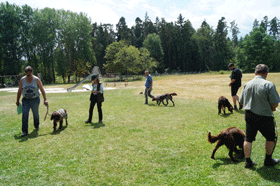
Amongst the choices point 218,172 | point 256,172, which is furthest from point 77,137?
point 256,172

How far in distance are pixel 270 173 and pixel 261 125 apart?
2.98 feet

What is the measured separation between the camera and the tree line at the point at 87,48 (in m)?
44.0

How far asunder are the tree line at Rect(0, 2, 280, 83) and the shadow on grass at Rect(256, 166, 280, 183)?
1817 inches

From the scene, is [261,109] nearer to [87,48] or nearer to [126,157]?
[126,157]

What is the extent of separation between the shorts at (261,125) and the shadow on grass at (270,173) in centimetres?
60

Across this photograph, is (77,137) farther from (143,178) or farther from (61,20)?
(61,20)

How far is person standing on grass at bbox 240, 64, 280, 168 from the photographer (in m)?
3.44

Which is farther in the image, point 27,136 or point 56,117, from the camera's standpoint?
point 56,117

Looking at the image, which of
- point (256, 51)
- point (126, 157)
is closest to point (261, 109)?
point (126, 157)

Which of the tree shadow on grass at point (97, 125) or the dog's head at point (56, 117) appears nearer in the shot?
the dog's head at point (56, 117)

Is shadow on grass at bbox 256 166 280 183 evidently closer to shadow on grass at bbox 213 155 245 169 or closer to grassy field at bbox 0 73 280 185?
grassy field at bbox 0 73 280 185

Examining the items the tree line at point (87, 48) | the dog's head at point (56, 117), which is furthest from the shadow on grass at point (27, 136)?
the tree line at point (87, 48)

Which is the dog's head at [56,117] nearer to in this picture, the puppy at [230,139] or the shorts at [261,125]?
the puppy at [230,139]

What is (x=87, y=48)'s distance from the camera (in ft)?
169
